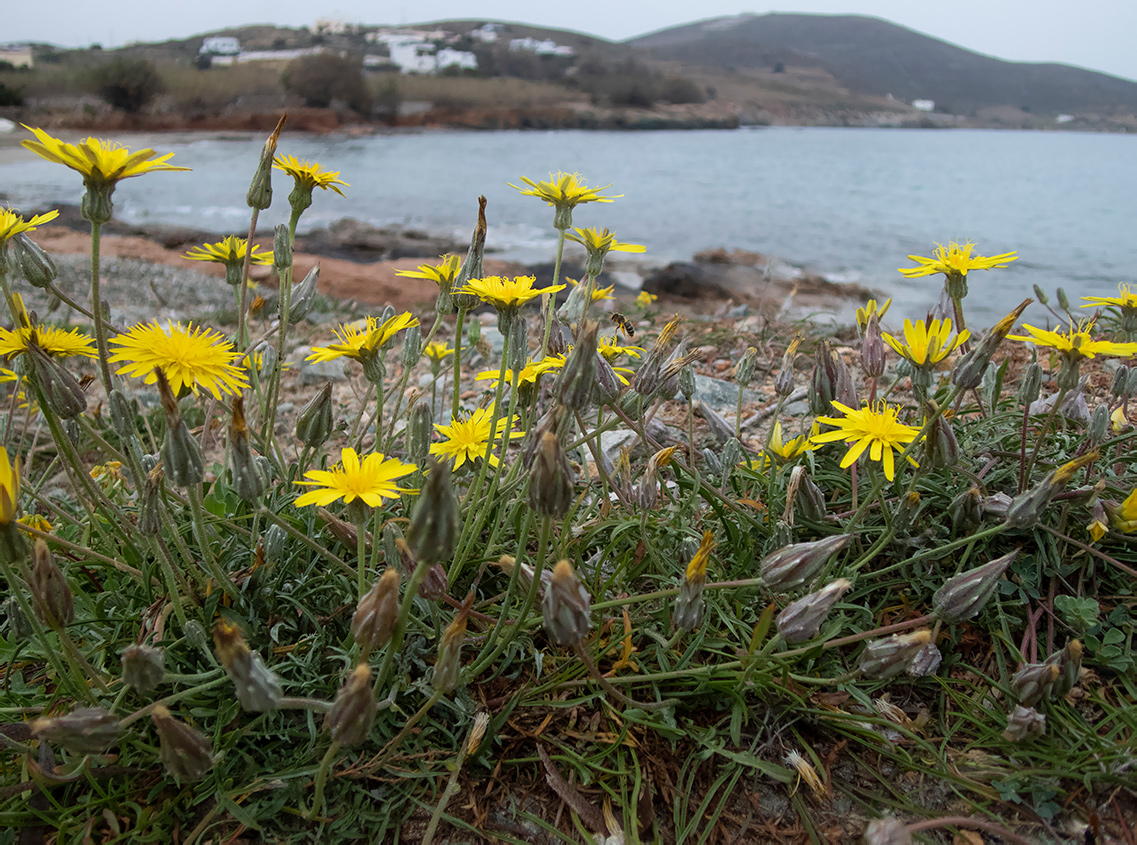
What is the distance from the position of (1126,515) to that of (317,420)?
2.18 metres

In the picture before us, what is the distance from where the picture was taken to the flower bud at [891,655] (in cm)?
144

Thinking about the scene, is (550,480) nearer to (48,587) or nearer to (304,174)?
(48,587)

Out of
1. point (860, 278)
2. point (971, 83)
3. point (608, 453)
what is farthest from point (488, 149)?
point (971, 83)

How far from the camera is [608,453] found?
310 cm

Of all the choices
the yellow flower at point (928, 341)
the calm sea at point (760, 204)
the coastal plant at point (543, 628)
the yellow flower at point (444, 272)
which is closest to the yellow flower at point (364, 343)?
the coastal plant at point (543, 628)

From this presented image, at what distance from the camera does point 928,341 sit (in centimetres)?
186

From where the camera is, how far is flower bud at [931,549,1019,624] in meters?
1.58

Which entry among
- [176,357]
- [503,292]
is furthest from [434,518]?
[176,357]

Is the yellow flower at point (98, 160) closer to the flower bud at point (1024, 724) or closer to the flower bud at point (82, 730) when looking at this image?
the flower bud at point (82, 730)

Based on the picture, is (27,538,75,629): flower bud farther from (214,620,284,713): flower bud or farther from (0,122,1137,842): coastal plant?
(214,620,284,713): flower bud

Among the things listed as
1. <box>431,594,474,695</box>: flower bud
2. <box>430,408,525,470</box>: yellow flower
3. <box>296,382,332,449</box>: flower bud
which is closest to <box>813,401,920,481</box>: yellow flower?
<box>430,408,525,470</box>: yellow flower

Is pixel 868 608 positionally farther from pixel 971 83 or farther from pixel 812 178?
pixel 971 83

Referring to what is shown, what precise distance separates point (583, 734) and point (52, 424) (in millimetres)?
1453

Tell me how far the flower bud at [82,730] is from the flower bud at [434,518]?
0.72m
